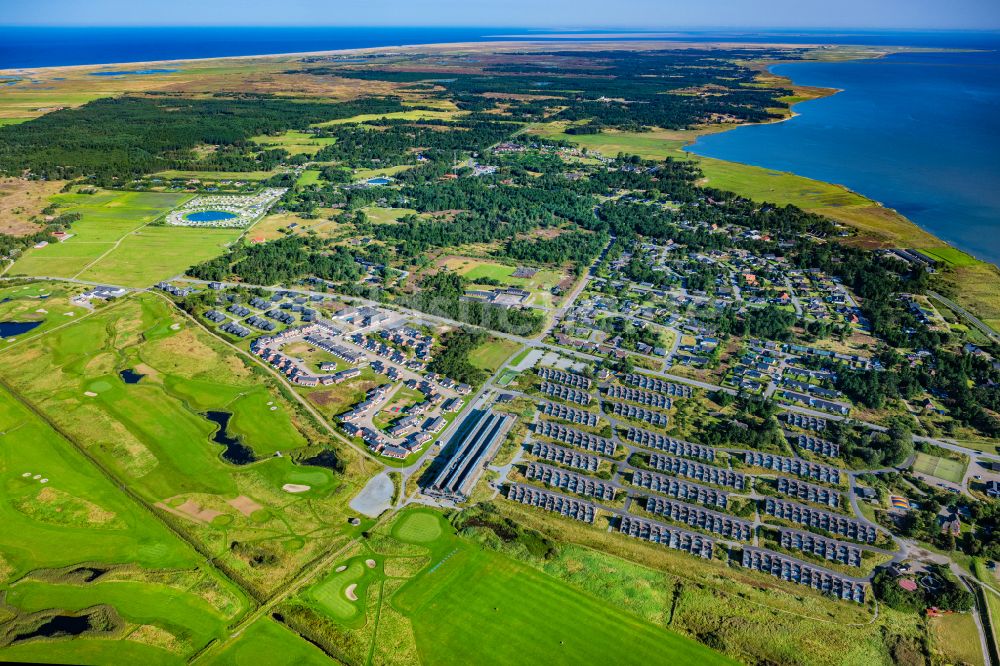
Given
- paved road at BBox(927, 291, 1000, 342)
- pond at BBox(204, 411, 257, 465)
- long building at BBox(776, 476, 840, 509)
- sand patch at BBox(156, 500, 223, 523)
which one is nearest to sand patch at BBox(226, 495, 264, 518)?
sand patch at BBox(156, 500, 223, 523)

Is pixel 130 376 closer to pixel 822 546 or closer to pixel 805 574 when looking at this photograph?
pixel 805 574

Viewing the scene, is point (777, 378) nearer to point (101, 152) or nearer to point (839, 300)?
point (839, 300)

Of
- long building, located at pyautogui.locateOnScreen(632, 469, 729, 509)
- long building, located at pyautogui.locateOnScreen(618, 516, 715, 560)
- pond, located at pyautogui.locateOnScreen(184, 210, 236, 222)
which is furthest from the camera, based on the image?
pond, located at pyautogui.locateOnScreen(184, 210, 236, 222)

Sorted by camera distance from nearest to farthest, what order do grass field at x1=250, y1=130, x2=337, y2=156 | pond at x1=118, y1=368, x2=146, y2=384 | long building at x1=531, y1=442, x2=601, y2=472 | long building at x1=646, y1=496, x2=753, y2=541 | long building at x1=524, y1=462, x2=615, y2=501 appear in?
long building at x1=646, y1=496, x2=753, y2=541
long building at x1=524, y1=462, x2=615, y2=501
long building at x1=531, y1=442, x2=601, y2=472
pond at x1=118, y1=368, x2=146, y2=384
grass field at x1=250, y1=130, x2=337, y2=156

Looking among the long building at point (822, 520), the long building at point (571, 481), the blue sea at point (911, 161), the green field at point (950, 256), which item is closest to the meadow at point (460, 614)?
the long building at point (571, 481)

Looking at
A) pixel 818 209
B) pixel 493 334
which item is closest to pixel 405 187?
pixel 493 334

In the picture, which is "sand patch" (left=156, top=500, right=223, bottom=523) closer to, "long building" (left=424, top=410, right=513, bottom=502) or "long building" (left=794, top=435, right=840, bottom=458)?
"long building" (left=424, top=410, right=513, bottom=502)
